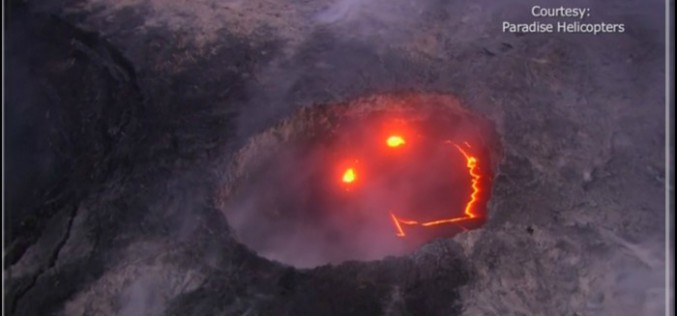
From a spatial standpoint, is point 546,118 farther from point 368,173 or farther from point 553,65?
point 368,173

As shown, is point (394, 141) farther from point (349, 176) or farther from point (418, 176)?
point (349, 176)

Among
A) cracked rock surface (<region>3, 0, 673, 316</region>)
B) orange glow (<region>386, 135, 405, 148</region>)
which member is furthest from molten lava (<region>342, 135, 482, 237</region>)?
cracked rock surface (<region>3, 0, 673, 316</region>)

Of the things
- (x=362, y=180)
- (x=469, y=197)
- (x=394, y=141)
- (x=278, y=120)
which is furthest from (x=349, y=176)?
(x=469, y=197)

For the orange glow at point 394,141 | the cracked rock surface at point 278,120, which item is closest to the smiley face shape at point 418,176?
the orange glow at point 394,141

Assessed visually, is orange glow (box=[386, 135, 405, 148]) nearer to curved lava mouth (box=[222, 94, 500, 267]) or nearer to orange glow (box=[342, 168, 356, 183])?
curved lava mouth (box=[222, 94, 500, 267])

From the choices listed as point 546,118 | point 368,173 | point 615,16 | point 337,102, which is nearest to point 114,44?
point 337,102
